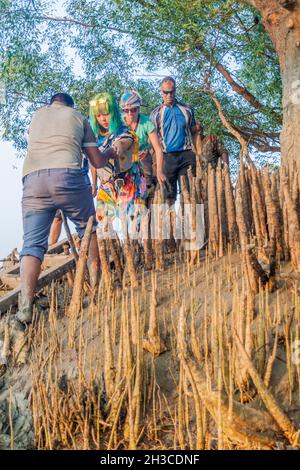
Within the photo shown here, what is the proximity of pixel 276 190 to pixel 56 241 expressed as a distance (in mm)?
3756

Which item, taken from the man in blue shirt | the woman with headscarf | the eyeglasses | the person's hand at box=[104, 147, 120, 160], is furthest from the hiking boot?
the man in blue shirt

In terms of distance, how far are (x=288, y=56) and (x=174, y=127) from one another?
1767 millimetres

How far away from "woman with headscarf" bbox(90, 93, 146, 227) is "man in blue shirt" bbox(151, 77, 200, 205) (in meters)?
1.10

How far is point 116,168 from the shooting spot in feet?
19.3

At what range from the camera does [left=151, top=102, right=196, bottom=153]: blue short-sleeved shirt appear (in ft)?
23.6

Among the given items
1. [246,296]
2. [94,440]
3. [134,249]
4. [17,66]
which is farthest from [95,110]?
[17,66]

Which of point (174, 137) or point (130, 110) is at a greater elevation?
point (174, 137)

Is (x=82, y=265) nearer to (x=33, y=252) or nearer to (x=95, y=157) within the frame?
(x=33, y=252)

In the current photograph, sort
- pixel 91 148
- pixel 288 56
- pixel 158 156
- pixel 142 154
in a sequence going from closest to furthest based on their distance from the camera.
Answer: pixel 91 148, pixel 158 156, pixel 142 154, pixel 288 56

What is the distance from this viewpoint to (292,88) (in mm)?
7398

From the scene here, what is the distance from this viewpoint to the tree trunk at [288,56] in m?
7.18

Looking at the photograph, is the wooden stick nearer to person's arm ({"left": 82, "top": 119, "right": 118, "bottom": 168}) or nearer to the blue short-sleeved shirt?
person's arm ({"left": 82, "top": 119, "right": 118, "bottom": 168})

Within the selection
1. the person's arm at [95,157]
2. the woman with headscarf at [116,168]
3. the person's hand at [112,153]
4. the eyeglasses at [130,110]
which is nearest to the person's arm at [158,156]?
the woman with headscarf at [116,168]

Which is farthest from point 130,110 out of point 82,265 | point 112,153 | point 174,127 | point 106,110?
point 82,265
